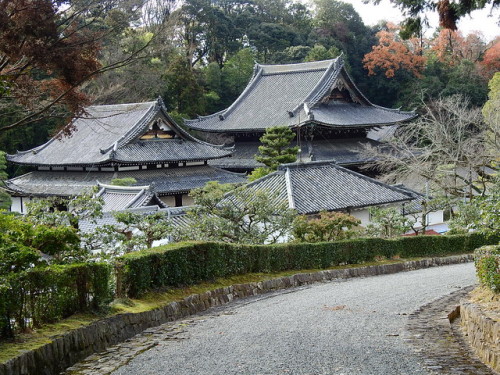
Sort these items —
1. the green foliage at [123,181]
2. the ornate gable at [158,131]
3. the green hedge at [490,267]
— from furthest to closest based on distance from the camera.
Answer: the ornate gable at [158,131], the green foliage at [123,181], the green hedge at [490,267]

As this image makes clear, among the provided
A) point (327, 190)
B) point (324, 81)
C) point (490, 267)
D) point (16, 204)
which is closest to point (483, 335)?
point (490, 267)

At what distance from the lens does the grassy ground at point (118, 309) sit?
295 inches

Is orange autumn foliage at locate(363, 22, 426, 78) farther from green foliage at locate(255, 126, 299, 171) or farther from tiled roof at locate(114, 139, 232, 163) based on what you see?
green foliage at locate(255, 126, 299, 171)

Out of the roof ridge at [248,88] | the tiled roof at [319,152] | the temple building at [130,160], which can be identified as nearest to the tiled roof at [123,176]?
the temple building at [130,160]

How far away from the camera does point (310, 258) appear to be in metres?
19.0

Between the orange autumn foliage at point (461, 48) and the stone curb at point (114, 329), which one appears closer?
the stone curb at point (114, 329)

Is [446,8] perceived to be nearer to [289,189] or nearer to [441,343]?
[441,343]

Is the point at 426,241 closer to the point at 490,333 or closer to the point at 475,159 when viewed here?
the point at 475,159

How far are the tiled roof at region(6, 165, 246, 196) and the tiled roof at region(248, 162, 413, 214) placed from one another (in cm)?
1012

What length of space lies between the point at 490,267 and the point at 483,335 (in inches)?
91.8

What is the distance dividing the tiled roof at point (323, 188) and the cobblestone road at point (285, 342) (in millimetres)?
12231

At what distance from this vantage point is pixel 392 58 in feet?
205

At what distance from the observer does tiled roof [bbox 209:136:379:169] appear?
4022cm

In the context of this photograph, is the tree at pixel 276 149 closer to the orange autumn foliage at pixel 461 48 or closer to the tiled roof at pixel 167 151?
the tiled roof at pixel 167 151
